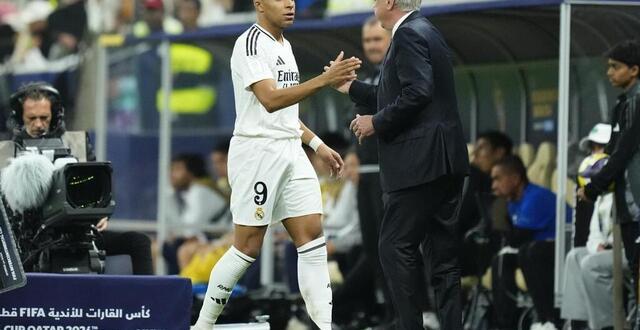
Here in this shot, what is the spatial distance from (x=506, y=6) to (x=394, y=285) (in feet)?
12.9

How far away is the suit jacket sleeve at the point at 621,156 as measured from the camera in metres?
11.2

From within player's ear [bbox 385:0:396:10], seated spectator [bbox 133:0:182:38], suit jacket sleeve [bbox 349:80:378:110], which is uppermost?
seated spectator [bbox 133:0:182:38]

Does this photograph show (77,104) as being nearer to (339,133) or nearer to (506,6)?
(339,133)

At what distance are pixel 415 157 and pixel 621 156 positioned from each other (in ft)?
7.11

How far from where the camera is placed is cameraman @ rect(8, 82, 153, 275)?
10.7 meters

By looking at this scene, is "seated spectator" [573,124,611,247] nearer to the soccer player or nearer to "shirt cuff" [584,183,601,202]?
"shirt cuff" [584,183,601,202]

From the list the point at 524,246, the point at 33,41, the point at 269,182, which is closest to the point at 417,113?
the point at 269,182

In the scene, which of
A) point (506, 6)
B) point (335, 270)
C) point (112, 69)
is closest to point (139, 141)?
point (112, 69)

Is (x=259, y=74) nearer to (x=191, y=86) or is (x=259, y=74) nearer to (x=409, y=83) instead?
(x=409, y=83)

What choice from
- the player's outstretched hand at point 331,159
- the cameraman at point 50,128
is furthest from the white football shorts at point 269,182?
the cameraman at point 50,128

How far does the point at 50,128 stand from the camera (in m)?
10.7

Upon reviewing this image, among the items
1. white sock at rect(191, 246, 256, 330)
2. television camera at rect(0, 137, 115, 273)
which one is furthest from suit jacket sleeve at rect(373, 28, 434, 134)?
television camera at rect(0, 137, 115, 273)

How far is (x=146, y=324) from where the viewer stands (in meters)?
9.09

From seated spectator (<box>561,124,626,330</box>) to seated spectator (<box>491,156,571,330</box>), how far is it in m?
0.49
